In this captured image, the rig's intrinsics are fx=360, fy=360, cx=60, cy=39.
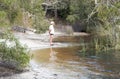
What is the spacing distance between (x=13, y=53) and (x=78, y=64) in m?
4.07

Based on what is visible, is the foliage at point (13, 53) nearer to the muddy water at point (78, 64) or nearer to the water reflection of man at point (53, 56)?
the muddy water at point (78, 64)

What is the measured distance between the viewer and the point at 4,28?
1334cm

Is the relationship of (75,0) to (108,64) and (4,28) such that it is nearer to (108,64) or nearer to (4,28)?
(108,64)

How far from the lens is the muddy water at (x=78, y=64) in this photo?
47.3ft

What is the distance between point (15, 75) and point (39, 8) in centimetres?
285

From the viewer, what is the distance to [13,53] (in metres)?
13.8

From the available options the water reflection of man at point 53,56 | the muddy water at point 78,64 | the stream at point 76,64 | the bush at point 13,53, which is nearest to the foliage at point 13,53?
the bush at point 13,53

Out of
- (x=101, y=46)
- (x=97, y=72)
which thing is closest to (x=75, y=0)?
(x=101, y=46)

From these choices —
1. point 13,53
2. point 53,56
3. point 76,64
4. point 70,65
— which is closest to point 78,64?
point 76,64

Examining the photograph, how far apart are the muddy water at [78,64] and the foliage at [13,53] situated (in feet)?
3.73

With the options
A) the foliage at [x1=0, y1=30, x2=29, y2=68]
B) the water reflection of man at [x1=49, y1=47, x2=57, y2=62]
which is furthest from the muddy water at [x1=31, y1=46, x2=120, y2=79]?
the foliage at [x1=0, y1=30, x2=29, y2=68]

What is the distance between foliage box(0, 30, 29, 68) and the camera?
13695 mm

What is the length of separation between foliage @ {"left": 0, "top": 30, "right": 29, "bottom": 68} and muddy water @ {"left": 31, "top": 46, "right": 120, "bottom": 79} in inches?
44.8

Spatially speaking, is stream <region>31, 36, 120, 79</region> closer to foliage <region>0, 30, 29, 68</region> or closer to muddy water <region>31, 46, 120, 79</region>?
muddy water <region>31, 46, 120, 79</region>
